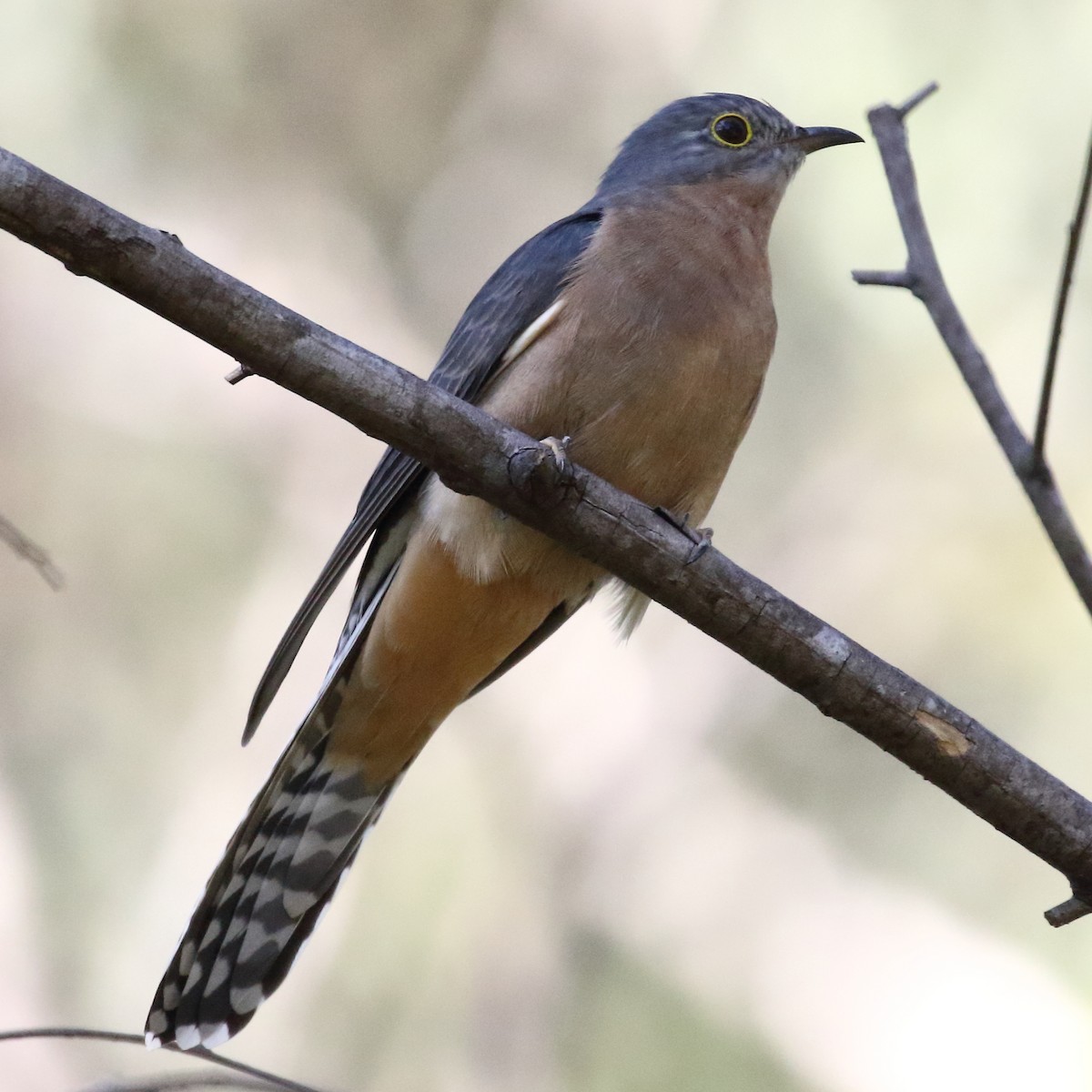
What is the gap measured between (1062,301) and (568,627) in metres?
4.91

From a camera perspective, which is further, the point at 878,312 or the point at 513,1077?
the point at 878,312

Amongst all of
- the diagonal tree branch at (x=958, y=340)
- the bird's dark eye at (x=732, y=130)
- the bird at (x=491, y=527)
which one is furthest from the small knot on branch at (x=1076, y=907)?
the bird's dark eye at (x=732, y=130)

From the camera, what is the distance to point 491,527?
14.8ft

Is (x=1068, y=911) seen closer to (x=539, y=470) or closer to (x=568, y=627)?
(x=539, y=470)

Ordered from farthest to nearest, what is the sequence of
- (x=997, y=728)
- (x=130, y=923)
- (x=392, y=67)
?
(x=392, y=67) < (x=997, y=728) < (x=130, y=923)

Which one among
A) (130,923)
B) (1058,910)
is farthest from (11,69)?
(1058,910)

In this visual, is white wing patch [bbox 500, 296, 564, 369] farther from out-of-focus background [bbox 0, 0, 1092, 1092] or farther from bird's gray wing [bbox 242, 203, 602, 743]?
out-of-focus background [bbox 0, 0, 1092, 1092]

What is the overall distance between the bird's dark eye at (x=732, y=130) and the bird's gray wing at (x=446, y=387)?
0.95 metres

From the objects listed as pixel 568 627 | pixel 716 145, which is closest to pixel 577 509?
pixel 716 145

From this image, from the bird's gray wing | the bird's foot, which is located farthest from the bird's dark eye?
the bird's foot

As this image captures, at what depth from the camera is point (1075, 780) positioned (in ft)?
25.1

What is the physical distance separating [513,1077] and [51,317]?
17.7ft

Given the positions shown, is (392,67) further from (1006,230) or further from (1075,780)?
(1075,780)

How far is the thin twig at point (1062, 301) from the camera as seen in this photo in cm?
369
